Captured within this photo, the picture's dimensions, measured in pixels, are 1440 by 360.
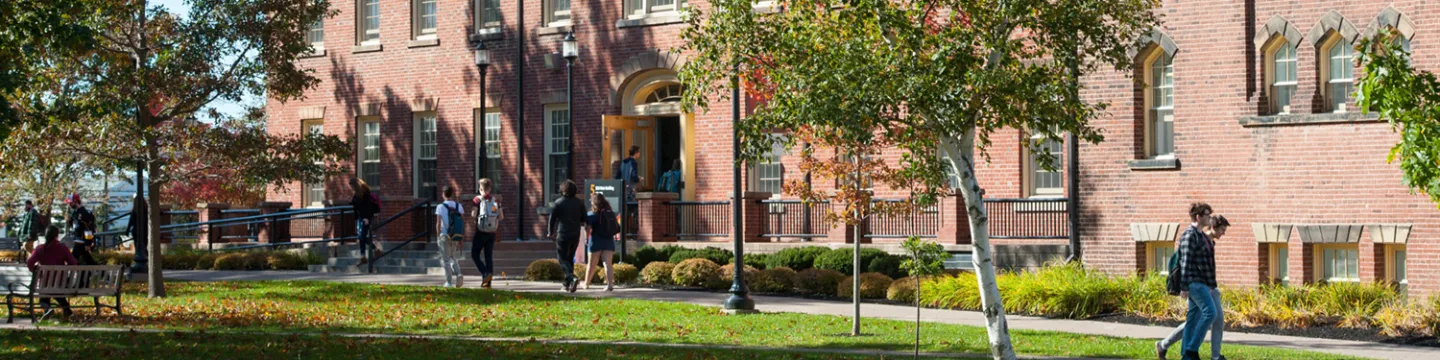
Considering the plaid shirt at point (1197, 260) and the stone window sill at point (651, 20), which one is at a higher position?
the stone window sill at point (651, 20)

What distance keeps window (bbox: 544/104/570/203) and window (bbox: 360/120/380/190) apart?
191 inches

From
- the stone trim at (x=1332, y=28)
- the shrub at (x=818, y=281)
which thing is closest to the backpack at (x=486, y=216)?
the shrub at (x=818, y=281)

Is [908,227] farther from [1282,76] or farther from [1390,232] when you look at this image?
[1390,232]

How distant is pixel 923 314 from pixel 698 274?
17.1ft

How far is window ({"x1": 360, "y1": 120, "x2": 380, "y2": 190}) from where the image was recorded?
122 ft

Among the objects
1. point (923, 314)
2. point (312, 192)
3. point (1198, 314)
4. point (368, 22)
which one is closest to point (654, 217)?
point (368, 22)

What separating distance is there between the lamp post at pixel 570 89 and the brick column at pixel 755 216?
12.9 ft

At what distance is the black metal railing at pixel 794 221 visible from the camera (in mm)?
28789

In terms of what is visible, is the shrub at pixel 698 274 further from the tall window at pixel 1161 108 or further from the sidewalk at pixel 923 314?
the tall window at pixel 1161 108

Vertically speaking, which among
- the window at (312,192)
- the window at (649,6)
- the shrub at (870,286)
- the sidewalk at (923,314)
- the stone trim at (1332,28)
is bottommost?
the sidewalk at (923,314)

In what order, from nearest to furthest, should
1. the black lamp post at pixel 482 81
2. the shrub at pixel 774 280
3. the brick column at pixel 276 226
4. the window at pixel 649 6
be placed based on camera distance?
the shrub at pixel 774 280 → the window at pixel 649 6 → the black lamp post at pixel 482 81 → the brick column at pixel 276 226

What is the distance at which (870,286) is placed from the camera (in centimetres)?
2402

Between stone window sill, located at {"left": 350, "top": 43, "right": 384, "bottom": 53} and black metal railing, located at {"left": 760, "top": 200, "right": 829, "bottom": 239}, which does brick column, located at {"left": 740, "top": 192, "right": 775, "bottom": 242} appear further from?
stone window sill, located at {"left": 350, "top": 43, "right": 384, "bottom": 53}

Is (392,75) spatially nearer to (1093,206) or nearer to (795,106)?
(1093,206)
